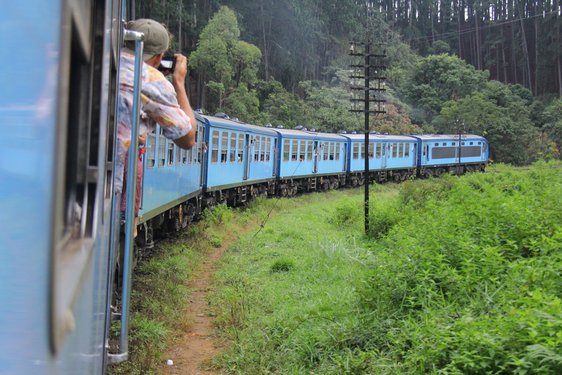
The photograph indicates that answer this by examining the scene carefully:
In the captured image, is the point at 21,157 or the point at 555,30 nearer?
the point at 21,157

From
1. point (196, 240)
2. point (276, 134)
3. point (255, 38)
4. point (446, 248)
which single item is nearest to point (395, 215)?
point (196, 240)

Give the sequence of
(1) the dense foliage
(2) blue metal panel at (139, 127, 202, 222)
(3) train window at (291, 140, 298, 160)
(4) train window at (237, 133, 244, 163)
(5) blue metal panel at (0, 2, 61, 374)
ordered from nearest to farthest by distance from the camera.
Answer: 1. (5) blue metal panel at (0, 2, 61, 374)
2. (1) the dense foliage
3. (2) blue metal panel at (139, 127, 202, 222)
4. (4) train window at (237, 133, 244, 163)
5. (3) train window at (291, 140, 298, 160)

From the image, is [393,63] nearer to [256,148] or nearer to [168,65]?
[256,148]

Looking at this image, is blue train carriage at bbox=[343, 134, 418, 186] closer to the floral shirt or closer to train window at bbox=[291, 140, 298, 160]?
train window at bbox=[291, 140, 298, 160]

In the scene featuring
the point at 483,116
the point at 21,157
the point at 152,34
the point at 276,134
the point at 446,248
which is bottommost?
the point at 446,248

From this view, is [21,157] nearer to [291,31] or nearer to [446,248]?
[446,248]

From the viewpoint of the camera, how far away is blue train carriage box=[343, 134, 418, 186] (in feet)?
90.3

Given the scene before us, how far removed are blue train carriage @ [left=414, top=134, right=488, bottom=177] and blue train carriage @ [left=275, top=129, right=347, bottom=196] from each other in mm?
6666

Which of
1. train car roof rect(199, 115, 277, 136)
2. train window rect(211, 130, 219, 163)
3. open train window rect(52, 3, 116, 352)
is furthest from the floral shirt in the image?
train window rect(211, 130, 219, 163)

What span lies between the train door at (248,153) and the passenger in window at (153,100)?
1470 centimetres

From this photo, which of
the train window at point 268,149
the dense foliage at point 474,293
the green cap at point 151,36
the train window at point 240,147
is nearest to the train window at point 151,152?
the dense foliage at point 474,293

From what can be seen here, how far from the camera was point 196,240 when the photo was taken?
12.0 metres

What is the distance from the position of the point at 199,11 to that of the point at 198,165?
101 feet

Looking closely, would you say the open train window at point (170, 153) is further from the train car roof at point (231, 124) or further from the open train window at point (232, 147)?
the open train window at point (232, 147)
